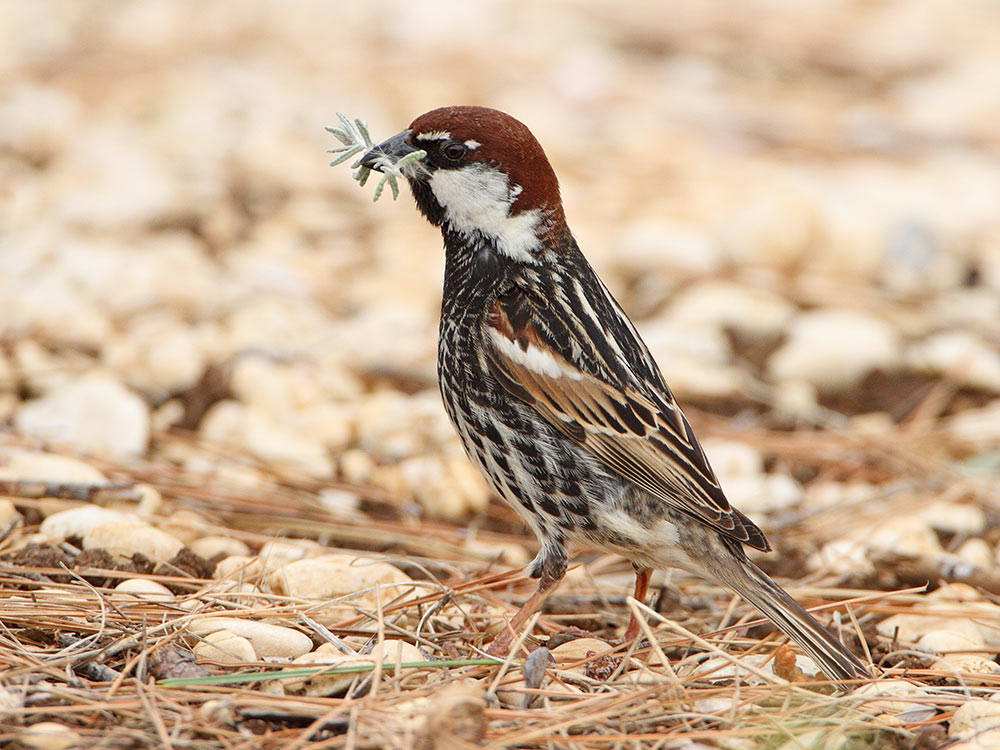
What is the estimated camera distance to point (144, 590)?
3.12 metres

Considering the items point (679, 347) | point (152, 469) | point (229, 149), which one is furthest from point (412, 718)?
point (229, 149)

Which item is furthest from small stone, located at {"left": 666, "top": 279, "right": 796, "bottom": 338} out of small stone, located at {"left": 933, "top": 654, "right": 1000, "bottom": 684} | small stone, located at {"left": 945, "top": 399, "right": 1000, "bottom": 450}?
small stone, located at {"left": 933, "top": 654, "right": 1000, "bottom": 684}

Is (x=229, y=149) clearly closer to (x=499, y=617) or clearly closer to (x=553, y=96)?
(x=553, y=96)

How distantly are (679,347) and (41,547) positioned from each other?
3169 millimetres

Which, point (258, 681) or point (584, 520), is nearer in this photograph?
point (258, 681)

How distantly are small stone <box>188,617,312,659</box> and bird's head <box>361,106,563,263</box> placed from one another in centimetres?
132

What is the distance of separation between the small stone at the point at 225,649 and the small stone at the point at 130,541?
0.58 meters

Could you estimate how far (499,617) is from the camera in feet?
11.4

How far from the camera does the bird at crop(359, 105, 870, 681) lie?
3.31 meters

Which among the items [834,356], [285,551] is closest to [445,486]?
[285,551]

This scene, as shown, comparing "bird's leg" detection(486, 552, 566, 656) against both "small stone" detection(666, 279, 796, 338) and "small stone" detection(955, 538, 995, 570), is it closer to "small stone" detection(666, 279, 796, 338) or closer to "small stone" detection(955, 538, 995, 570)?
"small stone" detection(955, 538, 995, 570)

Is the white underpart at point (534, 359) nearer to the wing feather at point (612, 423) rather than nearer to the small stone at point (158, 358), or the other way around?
the wing feather at point (612, 423)

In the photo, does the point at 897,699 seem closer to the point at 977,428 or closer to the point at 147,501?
the point at 147,501

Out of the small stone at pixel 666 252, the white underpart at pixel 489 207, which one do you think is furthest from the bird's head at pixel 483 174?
the small stone at pixel 666 252
